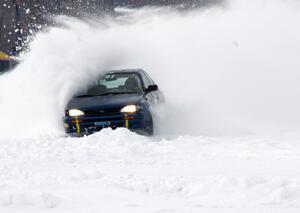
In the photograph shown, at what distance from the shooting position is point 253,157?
7348mm

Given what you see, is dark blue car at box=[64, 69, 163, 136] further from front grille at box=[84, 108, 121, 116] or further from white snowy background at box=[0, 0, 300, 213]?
white snowy background at box=[0, 0, 300, 213]

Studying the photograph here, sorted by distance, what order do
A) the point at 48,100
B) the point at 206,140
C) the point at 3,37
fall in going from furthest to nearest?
1. the point at 3,37
2. the point at 48,100
3. the point at 206,140

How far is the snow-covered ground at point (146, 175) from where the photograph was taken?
187 inches

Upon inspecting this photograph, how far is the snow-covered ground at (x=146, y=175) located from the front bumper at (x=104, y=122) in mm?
695

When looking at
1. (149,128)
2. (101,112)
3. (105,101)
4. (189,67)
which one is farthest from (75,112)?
(189,67)

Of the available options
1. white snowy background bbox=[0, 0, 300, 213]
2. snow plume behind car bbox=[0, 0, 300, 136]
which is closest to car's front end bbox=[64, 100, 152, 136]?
white snowy background bbox=[0, 0, 300, 213]

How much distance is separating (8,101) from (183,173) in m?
6.73

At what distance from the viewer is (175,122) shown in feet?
37.9

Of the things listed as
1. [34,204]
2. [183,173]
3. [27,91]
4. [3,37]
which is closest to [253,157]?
[183,173]

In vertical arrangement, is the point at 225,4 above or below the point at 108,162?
above

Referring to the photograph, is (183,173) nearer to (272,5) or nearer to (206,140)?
(206,140)

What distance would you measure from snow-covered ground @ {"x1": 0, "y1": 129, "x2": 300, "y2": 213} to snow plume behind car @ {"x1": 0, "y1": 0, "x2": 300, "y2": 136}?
247cm

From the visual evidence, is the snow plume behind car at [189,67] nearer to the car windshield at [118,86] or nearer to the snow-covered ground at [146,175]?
the car windshield at [118,86]

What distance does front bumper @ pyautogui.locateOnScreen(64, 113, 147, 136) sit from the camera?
9625mm
